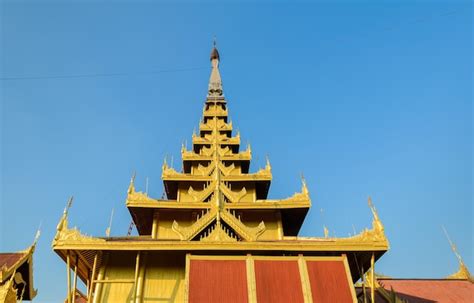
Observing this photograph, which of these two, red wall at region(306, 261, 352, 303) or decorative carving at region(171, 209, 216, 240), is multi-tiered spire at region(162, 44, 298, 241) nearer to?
decorative carving at region(171, 209, 216, 240)

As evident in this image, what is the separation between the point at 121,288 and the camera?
1251cm

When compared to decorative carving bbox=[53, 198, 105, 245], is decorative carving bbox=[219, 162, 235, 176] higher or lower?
higher

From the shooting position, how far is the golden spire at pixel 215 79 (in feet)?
92.3

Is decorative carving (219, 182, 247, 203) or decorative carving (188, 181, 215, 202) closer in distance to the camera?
decorative carving (188, 181, 215, 202)

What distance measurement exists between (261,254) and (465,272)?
40.4 feet

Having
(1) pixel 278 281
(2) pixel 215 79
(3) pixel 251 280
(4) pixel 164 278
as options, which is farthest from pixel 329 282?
(2) pixel 215 79

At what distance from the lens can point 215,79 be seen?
99.6 ft

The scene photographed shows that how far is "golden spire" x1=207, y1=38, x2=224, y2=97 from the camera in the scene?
2814cm

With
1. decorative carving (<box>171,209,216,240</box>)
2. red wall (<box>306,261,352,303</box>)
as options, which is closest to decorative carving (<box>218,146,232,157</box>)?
decorative carving (<box>171,209,216,240</box>)

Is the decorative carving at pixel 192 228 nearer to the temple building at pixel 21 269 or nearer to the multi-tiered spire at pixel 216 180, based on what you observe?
the multi-tiered spire at pixel 216 180

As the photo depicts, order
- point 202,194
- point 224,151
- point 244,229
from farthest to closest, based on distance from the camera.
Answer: point 224,151 → point 202,194 → point 244,229

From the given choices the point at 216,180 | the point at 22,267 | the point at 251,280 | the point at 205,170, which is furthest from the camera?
the point at 205,170

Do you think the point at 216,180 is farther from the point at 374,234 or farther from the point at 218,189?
the point at 374,234

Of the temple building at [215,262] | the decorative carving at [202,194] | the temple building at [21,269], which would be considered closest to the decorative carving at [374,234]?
the temple building at [215,262]
